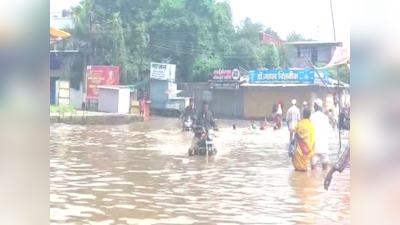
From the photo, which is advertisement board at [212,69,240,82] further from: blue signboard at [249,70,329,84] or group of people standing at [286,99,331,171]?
group of people standing at [286,99,331,171]

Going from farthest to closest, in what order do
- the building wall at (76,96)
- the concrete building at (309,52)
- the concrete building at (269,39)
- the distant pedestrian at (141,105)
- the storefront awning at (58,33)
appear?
1. the building wall at (76,96)
2. the distant pedestrian at (141,105)
3. the storefront awning at (58,33)
4. the concrete building at (269,39)
5. the concrete building at (309,52)

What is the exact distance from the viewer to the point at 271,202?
3629 mm

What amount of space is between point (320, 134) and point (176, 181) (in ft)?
3.38

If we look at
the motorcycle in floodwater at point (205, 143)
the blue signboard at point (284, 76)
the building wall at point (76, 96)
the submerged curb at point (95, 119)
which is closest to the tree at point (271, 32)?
the blue signboard at point (284, 76)

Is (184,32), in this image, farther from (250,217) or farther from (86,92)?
(250,217)

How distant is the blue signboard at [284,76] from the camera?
12.3 feet

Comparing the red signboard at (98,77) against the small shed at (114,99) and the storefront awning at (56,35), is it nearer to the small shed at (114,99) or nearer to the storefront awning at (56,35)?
the small shed at (114,99)

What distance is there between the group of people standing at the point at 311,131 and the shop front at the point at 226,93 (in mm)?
370

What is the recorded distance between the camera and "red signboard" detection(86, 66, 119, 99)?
400 cm

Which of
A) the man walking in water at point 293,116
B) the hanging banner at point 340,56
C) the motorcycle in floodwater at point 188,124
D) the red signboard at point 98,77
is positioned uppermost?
the hanging banner at point 340,56

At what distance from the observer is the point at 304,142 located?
3.82 m

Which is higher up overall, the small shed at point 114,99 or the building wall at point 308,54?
the building wall at point 308,54
